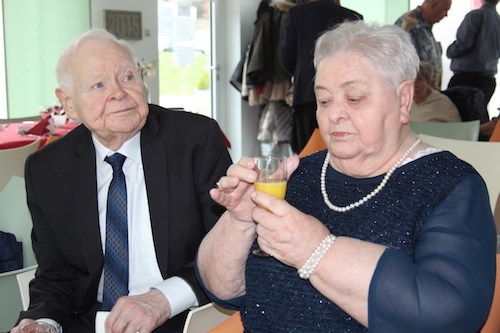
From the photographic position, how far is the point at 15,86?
579 cm

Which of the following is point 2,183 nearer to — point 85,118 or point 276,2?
point 85,118

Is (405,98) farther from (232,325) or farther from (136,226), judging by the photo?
(136,226)

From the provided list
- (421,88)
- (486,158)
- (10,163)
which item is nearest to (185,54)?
(421,88)

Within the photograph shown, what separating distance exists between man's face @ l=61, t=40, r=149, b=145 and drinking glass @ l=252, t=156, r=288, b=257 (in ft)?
2.21

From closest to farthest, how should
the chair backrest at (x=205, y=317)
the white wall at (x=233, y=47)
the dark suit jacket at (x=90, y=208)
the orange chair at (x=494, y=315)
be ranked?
the orange chair at (x=494, y=315)
the chair backrest at (x=205, y=317)
the dark suit jacket at (x=90, y=208)
the white wall at (x=233, y=47)

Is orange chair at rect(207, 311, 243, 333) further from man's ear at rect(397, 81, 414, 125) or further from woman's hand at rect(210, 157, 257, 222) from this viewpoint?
man's ear at rect(397, 81, 414, 125)

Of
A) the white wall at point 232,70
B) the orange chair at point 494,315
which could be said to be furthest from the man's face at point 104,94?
the white wall at point 232,70

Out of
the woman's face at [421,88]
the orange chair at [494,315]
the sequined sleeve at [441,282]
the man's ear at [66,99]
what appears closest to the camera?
the sequined sleeve at [441,282]

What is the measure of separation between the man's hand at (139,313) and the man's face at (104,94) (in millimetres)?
572

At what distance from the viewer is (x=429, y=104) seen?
4191mm

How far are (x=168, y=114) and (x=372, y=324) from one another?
1.14 meters

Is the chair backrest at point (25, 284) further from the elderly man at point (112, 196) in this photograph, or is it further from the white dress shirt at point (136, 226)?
the white dress shirt at point (136, 226)

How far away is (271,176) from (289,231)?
0.73ft

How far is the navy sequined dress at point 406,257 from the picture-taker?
3.51 ft
